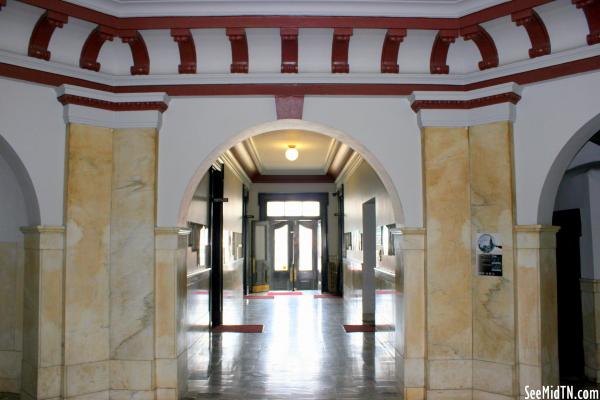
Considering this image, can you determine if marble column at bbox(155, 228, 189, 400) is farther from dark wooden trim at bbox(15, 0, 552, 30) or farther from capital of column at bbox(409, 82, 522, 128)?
capital of column at bbox(409, 82, 522, 128)

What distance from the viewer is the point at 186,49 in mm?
5367

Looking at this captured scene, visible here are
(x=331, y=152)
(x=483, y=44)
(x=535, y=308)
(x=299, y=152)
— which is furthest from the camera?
(x=299, y=152)

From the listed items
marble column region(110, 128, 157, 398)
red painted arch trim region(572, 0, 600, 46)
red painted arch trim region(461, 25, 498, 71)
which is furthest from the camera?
marble column region(110, 128, 157, 398)

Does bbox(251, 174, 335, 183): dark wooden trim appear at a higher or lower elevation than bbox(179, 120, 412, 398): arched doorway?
higher

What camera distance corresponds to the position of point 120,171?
542 centimetres

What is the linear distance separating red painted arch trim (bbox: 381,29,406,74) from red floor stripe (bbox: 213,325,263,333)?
5545 millimetres

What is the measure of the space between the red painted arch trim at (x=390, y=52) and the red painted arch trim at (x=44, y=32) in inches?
117

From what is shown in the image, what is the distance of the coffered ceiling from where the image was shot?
1093 cm

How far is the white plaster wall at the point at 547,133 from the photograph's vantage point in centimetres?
474

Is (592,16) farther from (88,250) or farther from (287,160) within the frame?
(287,160)

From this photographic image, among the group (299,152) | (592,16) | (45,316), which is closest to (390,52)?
(592,16)

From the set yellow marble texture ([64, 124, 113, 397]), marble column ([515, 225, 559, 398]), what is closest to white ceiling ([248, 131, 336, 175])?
yellow marble texture ([64, 124, 113, 397])

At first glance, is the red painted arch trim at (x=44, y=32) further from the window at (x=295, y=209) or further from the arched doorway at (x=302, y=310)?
the window at (x=295, y=209)

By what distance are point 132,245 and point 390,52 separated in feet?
10.6
